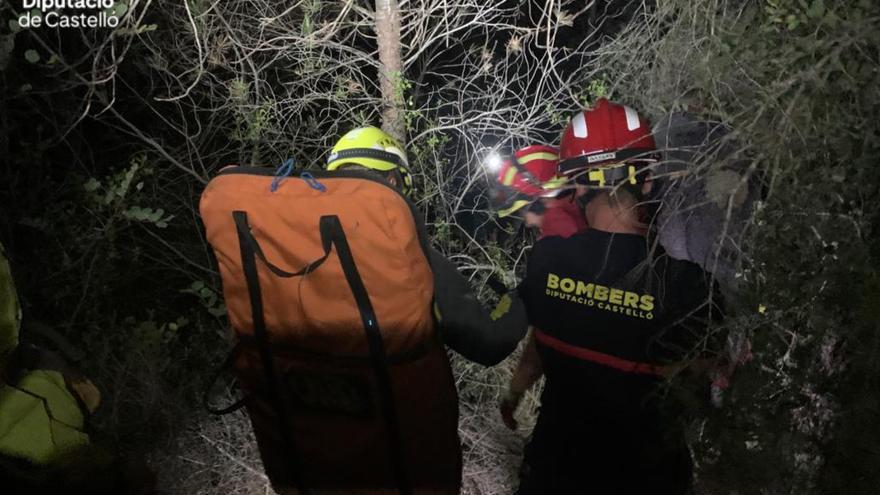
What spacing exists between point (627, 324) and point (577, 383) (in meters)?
0.25

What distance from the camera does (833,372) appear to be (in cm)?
147

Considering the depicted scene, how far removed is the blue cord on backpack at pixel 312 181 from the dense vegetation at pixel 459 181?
37.7 inches

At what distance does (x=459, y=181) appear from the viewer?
4.02 m

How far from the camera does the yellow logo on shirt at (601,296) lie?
64.7 inches

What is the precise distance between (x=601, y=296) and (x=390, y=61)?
7.75ft

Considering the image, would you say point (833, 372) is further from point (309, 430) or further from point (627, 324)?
point (309, 430)

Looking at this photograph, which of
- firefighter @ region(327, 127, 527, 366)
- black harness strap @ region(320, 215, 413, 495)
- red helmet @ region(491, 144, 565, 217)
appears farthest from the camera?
red helmet @ region(491, 144, 565, 217)

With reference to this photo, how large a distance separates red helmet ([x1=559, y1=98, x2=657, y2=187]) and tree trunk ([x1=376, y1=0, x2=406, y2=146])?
1.78 m

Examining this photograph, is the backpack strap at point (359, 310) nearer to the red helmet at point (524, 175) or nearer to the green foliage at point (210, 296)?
the red helmet at point (524, 175)

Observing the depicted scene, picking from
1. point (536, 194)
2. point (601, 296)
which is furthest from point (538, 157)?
point (601, 296)

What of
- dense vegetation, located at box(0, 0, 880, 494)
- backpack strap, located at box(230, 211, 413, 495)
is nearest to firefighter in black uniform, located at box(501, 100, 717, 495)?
dense vegetation, located at box(0, 0, 880, 494)

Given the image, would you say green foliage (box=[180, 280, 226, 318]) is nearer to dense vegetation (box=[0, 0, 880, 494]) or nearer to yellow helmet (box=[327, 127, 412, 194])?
dense vegetation (box=[0, 0, 880, 494])

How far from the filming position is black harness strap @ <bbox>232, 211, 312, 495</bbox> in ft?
5.32

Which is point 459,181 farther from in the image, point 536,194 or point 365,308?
point 365,308
